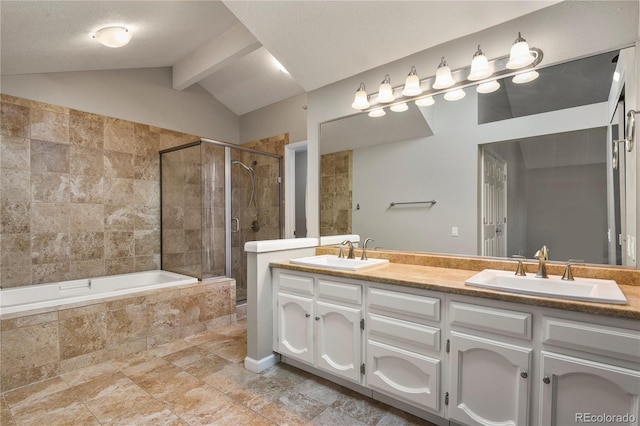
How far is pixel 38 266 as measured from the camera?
2.98 m

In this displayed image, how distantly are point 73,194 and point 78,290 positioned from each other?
982 mm

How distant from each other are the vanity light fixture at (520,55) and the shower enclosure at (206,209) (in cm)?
304

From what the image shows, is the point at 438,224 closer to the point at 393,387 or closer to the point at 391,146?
the point at 391,146

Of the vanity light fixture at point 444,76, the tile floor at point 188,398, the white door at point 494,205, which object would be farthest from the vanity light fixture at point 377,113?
the tile floor at point 188,398

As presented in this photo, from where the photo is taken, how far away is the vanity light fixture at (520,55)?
1738 millimetres

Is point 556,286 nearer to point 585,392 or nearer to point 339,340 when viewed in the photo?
point 585,392

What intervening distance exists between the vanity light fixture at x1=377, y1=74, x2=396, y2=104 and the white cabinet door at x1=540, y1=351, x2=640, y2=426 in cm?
185

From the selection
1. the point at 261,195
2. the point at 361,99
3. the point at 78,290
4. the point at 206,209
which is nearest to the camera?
the point at 361,99

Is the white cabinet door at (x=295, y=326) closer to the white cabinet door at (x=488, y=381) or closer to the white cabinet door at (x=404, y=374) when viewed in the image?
the white cabinet door at (x=404, y=374)

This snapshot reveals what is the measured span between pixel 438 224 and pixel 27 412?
2.84m

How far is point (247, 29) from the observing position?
2660 mm

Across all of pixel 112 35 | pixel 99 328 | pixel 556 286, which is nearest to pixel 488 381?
pixel 556 286

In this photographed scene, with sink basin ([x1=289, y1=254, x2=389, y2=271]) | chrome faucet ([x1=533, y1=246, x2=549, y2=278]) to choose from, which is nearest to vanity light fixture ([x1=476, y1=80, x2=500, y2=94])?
chrome faucet ([x1=533, y1=246, x2=549, y2=278])

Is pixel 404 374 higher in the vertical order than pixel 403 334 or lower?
lower
